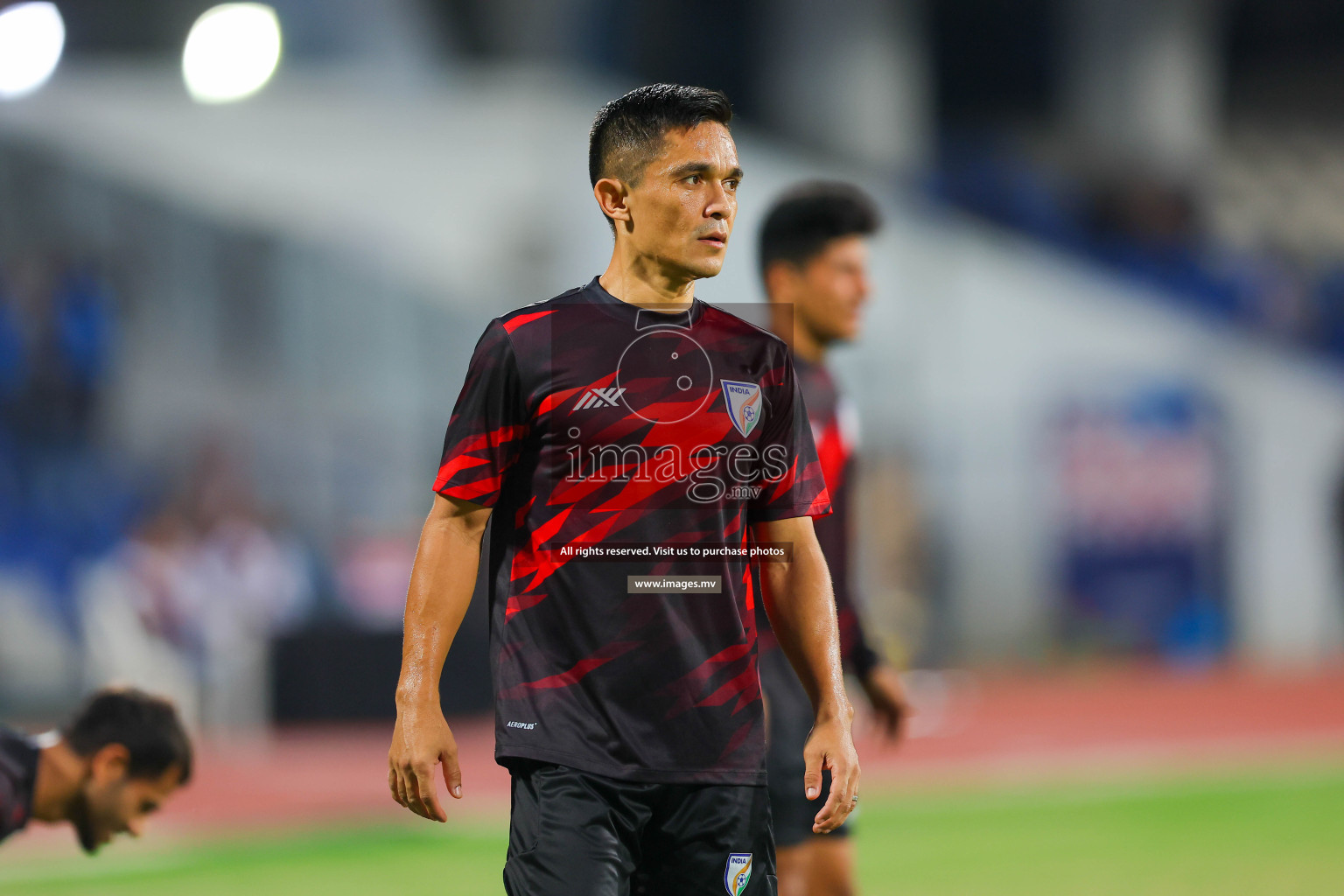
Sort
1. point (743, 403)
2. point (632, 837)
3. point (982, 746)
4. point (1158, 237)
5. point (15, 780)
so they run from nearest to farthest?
point (632, 837), point (743, 403), point (15, 780), point (982, 746), point (1158, 237)

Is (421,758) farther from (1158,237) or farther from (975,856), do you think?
(1158,237)

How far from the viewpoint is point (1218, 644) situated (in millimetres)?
19359

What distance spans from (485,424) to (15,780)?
222cm

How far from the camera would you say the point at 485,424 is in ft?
10.6

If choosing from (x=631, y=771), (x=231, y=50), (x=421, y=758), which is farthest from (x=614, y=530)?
(x=231, y=50)

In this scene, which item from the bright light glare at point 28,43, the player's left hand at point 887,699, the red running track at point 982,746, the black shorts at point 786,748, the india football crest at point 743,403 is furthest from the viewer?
the red running track at point 982,746

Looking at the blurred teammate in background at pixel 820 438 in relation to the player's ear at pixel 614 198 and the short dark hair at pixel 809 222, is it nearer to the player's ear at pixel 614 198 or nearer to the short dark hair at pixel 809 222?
the short dark hair at pixel 809 222

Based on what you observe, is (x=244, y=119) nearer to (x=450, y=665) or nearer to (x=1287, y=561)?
(x=450, y=665)

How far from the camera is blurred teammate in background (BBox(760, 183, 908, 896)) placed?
483cm

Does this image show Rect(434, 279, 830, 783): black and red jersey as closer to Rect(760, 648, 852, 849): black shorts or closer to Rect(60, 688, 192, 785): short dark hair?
Rect(760, 648, 852, 849): black shorts

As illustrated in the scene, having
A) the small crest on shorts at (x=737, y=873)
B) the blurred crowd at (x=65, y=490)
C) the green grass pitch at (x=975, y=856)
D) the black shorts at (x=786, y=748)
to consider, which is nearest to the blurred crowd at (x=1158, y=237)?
the blurred crowd at (x=65, y=490)

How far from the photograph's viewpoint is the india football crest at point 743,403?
3330mm

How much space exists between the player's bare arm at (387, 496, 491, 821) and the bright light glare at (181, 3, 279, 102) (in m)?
4.53

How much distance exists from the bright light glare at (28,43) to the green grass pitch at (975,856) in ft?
14.0
